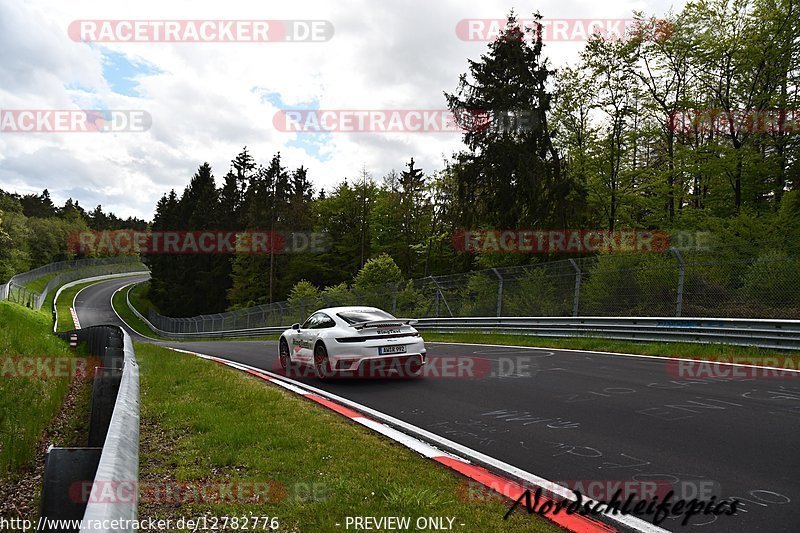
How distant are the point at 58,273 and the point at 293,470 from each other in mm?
92751

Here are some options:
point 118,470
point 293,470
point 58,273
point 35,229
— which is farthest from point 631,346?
point 35,229

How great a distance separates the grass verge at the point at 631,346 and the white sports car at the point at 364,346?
218 inches

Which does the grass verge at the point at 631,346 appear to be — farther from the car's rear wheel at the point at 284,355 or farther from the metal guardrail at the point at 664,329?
the car's rear wheel at the point at 284,355

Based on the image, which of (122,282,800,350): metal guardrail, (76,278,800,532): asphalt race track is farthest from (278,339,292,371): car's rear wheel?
(122,282,800,350): metal guardrail

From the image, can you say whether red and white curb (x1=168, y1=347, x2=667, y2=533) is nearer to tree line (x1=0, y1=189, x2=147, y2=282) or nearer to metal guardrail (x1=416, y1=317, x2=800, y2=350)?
metal guardrail (x1=416, y1=317, x2=800, y2=350)

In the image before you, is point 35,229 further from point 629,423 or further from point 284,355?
point 629,423

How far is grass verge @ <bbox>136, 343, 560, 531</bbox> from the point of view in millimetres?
3461

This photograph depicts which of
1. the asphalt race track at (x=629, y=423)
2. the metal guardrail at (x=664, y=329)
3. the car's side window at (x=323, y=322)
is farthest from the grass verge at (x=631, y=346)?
the car's side window at (x=323, y=322)

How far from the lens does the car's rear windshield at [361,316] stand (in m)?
9.32

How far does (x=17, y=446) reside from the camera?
22.4ft

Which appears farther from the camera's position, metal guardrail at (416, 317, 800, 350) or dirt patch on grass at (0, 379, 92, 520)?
metal guardrail at (416, 317, 800, 350)

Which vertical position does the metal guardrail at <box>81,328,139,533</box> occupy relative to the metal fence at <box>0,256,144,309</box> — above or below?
above

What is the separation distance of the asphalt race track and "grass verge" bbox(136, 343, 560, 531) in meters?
0.91

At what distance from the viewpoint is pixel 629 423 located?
5.62 meters
